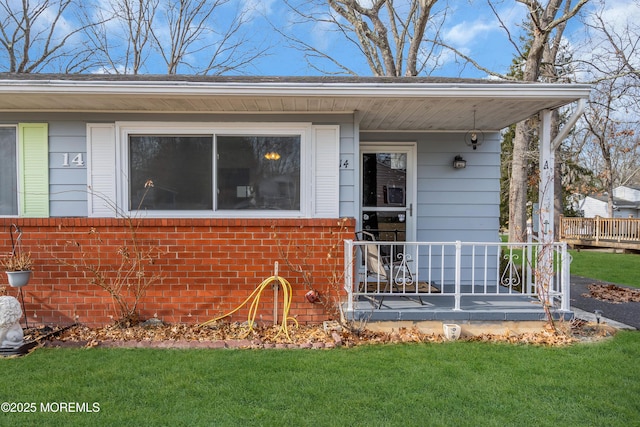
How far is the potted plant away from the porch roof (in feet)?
5.34

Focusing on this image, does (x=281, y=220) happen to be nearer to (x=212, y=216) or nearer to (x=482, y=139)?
(x=212, y=216)

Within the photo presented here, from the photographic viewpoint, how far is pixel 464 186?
572 cm

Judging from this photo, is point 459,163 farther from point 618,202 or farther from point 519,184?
point 618,202

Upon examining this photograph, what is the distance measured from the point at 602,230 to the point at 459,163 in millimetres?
15464

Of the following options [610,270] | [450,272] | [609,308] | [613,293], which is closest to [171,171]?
[450,272]

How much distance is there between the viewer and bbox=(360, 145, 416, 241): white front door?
5754mm

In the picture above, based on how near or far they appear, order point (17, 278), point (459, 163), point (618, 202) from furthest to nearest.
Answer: point (618, 202), point (459, 163), point (17, 278)

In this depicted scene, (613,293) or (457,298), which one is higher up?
(457,298)

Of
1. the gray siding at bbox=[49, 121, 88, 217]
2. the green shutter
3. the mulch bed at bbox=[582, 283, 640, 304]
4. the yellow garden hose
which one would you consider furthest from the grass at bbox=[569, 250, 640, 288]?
the green shutter

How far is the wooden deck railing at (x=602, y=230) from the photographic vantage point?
52.5 feet

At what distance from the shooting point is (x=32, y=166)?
14.1 ft

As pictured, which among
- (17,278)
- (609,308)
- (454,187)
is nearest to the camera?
(17,278)

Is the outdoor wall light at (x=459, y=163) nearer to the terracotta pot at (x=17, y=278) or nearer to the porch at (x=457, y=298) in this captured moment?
the porch at (x=457, y=298)

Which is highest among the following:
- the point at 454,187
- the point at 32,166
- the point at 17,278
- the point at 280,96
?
the point at 280,96
